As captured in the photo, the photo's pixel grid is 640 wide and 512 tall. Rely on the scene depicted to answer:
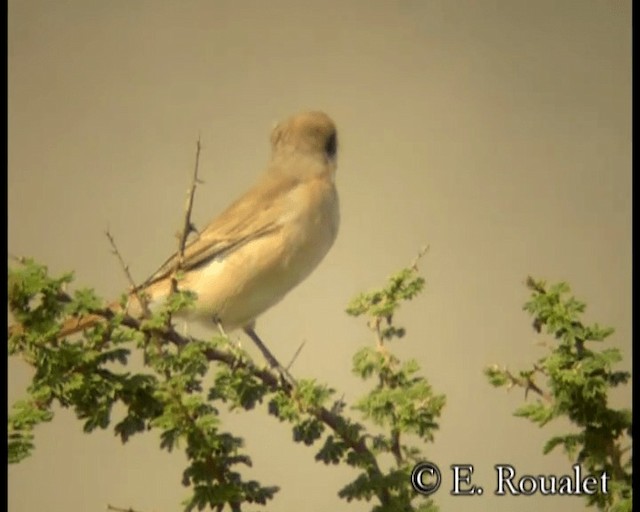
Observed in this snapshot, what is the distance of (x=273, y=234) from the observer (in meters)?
1.75

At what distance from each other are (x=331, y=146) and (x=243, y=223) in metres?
0.23

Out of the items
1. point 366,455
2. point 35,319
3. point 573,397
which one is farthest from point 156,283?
point 573,397

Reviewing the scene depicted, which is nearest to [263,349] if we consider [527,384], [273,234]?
[273,234]

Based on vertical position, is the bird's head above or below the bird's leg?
above

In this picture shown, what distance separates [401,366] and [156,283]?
1.72 feet

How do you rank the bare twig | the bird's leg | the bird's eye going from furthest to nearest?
the bird's eye, the bird's leg, the bare twig

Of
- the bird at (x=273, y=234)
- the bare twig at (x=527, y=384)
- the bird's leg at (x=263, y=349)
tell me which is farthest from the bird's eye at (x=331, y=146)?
the bare twig at (x=527, y=384)

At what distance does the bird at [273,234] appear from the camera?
1.72 metres

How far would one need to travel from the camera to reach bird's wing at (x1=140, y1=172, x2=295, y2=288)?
172cm

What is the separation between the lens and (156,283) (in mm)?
1553

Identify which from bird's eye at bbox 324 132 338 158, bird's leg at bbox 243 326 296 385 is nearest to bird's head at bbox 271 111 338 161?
bird's eye at bbox 324 132 338 158

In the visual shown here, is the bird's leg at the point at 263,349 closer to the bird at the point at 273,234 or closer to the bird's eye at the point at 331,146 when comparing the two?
the bird at the point at 273,234

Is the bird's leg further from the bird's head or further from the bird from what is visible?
the bird's head

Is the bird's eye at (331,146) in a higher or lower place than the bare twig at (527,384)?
higher
